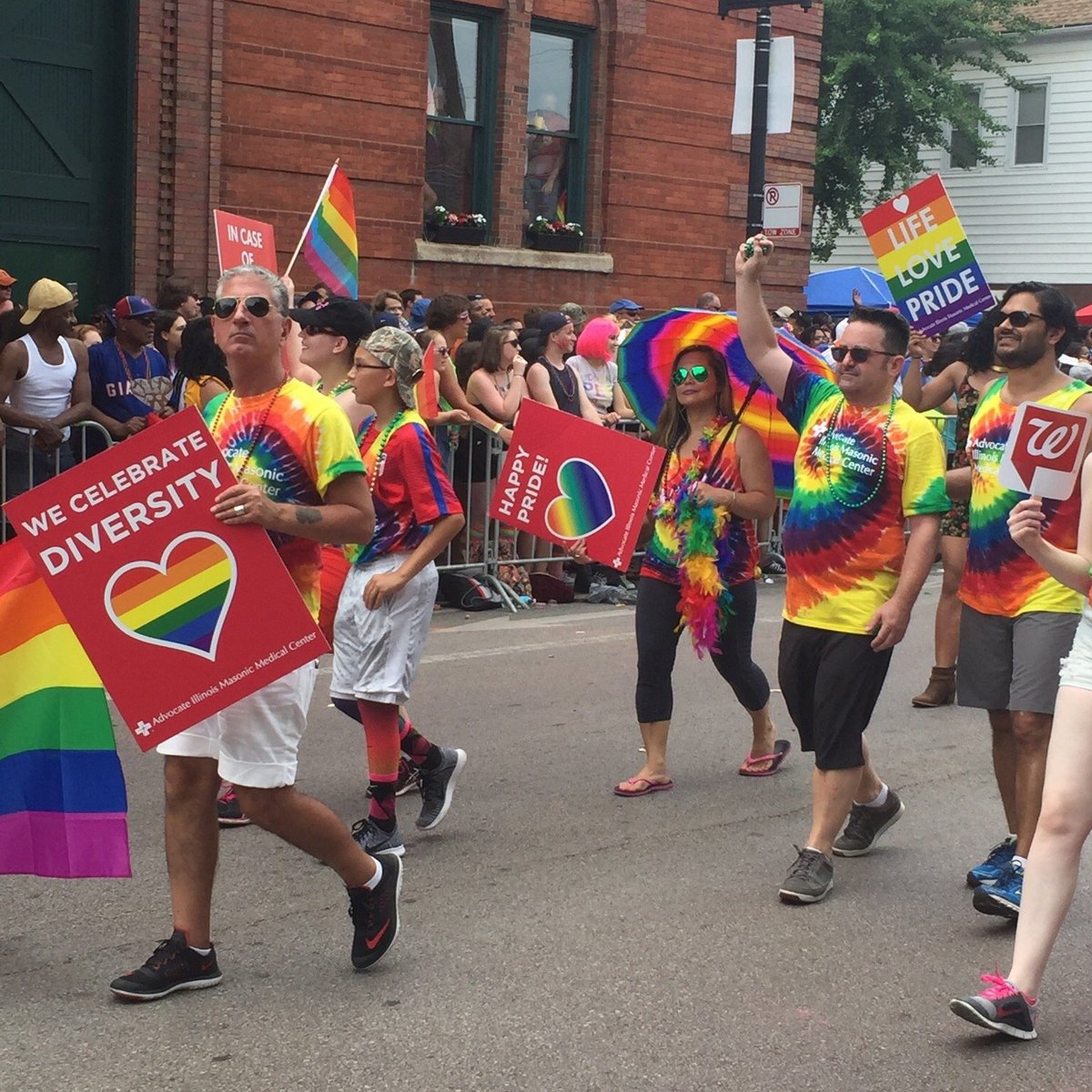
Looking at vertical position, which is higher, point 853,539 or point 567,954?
point 853,539

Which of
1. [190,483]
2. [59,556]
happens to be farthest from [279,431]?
[59,556]

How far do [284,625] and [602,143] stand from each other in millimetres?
14647

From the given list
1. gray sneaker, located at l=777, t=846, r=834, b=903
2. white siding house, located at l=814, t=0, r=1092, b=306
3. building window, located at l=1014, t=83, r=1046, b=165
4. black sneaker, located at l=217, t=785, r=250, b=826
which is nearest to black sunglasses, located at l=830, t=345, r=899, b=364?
gray sneaker, located at l=777, t=846, r=834, b=903

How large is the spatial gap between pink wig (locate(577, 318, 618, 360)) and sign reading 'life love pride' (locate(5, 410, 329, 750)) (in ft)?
29.1

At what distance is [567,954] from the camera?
5105 mm

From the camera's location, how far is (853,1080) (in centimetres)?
429

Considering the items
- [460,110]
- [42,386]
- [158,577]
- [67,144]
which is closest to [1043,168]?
[460,110]

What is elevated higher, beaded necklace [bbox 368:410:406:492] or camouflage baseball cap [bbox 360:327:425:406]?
camouflage baseball cap [bbox 360:327:425:406]

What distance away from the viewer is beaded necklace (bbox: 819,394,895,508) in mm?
5723

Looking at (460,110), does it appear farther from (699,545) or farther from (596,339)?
(699,545)

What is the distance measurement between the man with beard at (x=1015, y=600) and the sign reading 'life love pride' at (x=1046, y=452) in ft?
2.36

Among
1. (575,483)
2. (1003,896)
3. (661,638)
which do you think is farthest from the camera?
(575,483)

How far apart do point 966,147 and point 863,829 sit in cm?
3206

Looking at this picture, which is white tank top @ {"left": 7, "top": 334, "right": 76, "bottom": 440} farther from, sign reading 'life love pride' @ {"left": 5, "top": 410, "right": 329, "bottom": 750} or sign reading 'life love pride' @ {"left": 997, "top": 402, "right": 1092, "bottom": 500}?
sign reading 'life love pride' @ {"left": 997, "top": 402, "right": 1092, "bottom": 500}
